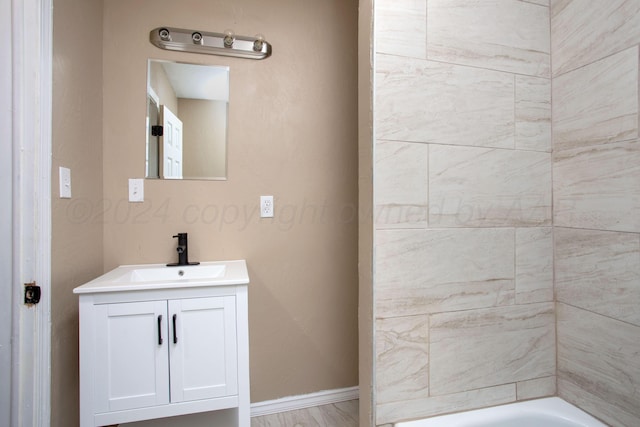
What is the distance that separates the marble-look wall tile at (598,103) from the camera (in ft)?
3.54

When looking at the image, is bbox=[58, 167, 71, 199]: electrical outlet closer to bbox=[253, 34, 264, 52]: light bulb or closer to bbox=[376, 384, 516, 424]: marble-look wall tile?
bbox=[253, 34, 264, 52]: light bulb

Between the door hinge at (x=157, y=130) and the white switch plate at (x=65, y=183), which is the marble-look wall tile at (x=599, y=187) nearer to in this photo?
the door hinge at (x=157, y=130)

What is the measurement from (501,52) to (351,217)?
1150 mm

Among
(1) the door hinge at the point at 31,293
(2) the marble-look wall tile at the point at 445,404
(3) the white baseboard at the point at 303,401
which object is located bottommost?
(3) the white baseboard at the point at 303,401

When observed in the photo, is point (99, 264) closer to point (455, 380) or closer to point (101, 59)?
point (101, 59)

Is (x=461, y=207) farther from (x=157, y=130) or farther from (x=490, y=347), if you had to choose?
(x=157, y=130)

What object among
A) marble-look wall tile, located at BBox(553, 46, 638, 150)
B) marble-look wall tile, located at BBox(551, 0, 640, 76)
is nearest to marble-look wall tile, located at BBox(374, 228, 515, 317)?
marble-look wall tile, located at BBox(553, 46, 638, 150)

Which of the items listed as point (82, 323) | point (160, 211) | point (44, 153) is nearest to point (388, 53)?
point (44, 153)

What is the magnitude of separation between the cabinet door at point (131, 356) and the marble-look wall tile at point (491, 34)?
5.07 feet

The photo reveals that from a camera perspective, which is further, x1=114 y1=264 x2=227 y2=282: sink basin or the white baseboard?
the white baseboard

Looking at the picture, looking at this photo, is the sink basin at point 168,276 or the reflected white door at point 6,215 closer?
the reflected white door at point 6,215

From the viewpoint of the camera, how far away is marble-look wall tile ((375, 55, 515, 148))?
3.86 ft

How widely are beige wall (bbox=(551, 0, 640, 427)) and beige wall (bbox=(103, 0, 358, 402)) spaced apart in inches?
42.5

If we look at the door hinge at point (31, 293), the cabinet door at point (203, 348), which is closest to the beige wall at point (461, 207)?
the cabinet door at point (203, 348)
